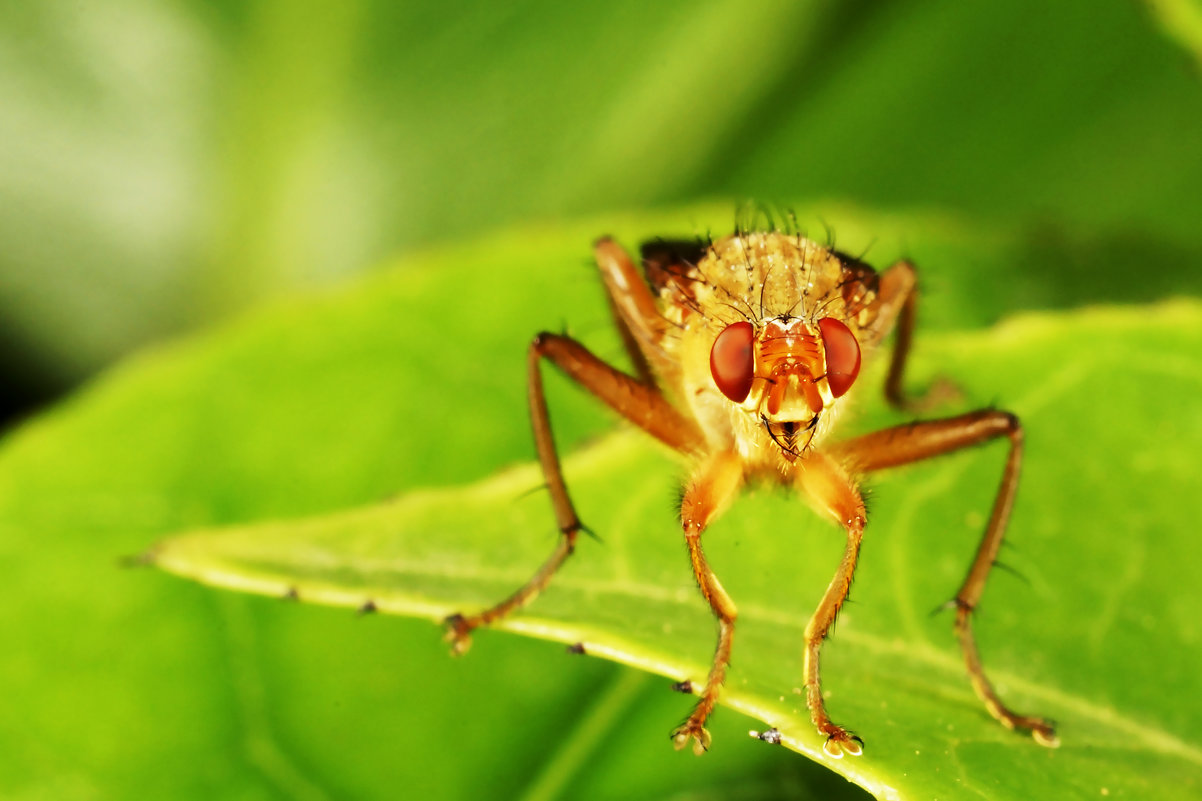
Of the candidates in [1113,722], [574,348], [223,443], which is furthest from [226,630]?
[1113,722]

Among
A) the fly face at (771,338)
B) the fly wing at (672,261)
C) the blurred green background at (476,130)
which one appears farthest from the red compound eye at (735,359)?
the blurred green background at (476,130)

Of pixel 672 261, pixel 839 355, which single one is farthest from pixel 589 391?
pixel 839 355

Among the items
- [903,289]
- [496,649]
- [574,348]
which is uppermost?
[903,289]

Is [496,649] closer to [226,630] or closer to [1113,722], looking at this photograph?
[226,630]

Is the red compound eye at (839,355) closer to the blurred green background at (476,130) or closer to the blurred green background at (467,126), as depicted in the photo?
the blurred green background at (476,130)

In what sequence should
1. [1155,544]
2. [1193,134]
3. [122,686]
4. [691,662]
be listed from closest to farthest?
[691,662] → [1155,544] → [122,686] → [1193,134]

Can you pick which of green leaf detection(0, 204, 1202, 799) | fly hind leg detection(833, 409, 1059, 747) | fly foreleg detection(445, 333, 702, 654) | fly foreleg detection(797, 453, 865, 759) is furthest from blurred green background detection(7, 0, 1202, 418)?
fly foreleg detection(797, 453, 865, 759)

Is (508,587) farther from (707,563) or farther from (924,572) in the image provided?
(924,572)
